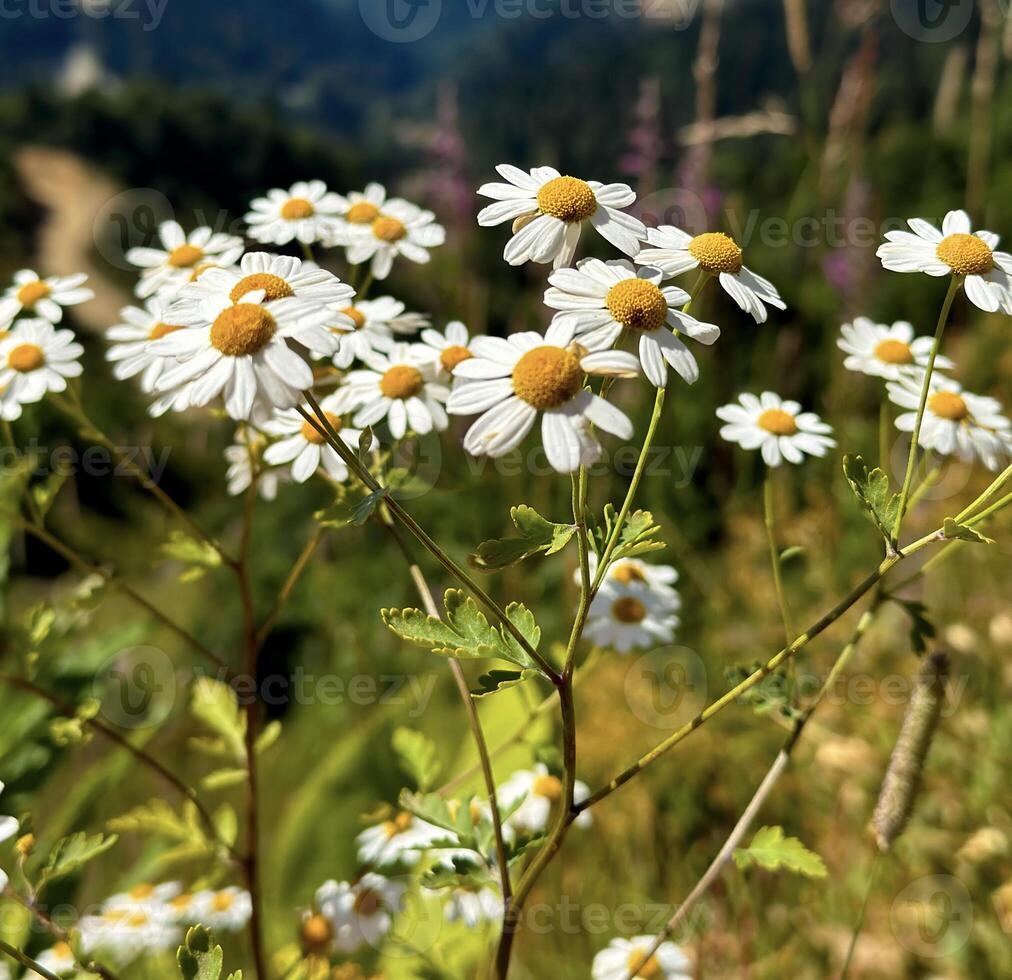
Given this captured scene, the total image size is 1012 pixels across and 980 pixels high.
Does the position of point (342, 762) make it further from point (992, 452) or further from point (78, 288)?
point (992, 452)

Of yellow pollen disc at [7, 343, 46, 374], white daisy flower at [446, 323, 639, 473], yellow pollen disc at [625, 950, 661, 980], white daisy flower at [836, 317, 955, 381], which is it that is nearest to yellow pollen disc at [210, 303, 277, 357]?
white daisy flower at [446, 323, 639, 473]

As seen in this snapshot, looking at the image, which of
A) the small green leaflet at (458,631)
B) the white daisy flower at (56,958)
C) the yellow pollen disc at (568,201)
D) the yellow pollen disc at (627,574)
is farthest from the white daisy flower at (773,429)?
the white daisy flower at (56,958)

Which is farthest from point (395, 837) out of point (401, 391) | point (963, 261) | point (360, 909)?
point (963, 261)

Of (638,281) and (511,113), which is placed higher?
(638,281)

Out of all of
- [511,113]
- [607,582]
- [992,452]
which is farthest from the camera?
[511,113]

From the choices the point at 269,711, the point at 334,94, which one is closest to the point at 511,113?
the point at 334,94

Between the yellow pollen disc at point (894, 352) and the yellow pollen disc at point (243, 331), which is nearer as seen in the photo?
the yellow pollen disc at point (243, 331)

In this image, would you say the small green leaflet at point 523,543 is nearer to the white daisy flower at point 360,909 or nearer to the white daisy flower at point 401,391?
the white daisy flower at point 401,391
